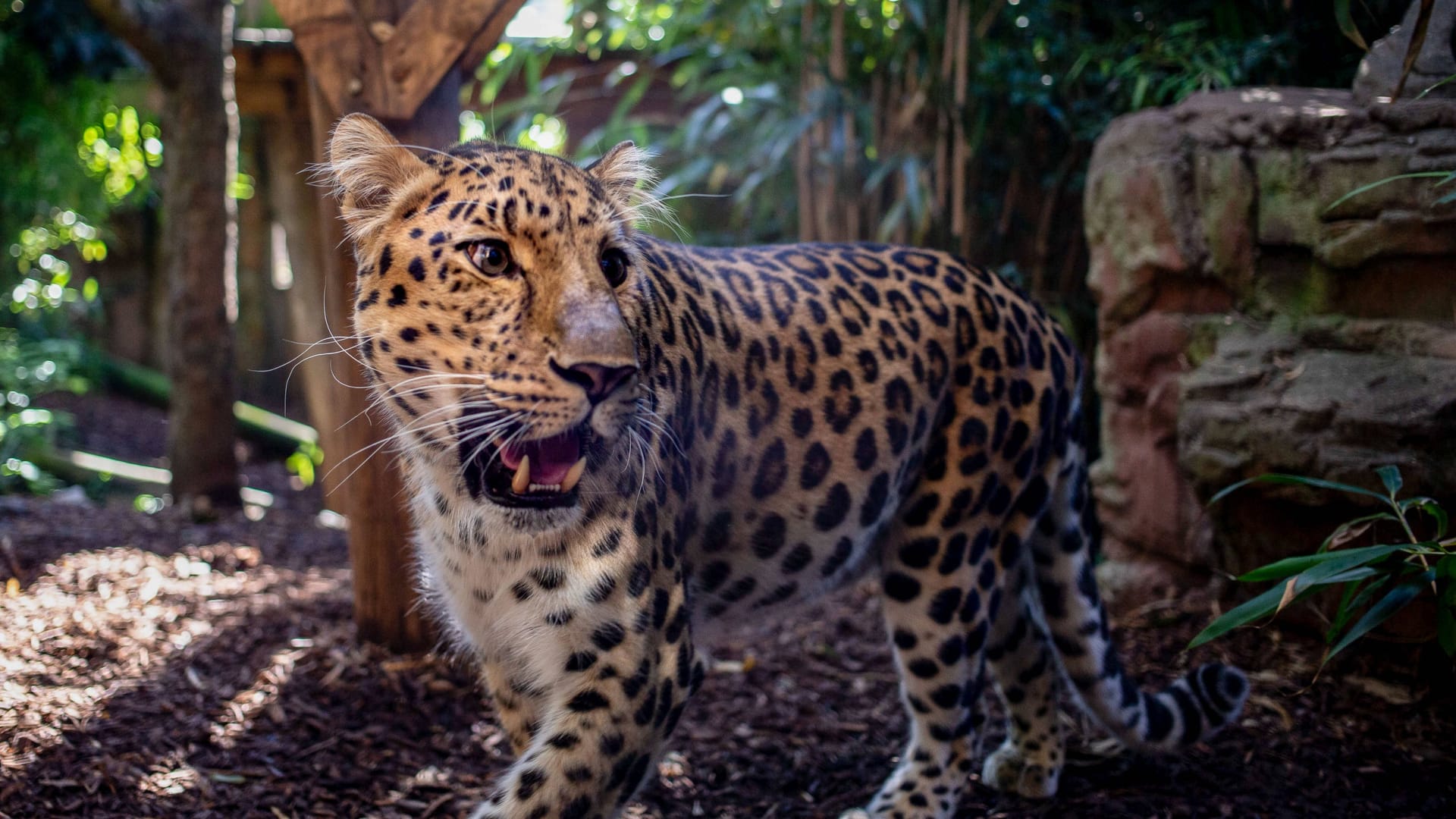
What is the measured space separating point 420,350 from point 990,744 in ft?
10.4

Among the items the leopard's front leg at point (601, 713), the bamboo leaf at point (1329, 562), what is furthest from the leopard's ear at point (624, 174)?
the bamboo leaf at point (1329, 562)

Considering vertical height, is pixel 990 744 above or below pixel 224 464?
below

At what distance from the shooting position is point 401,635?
4.49 m

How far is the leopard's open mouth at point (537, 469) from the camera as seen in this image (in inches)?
100

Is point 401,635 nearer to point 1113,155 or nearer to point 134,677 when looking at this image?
point 134,677

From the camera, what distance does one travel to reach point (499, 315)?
2557mm

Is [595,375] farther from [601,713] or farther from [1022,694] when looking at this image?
[1022,694]

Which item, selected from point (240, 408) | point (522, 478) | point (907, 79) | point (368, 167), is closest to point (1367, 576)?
point (522, 478)

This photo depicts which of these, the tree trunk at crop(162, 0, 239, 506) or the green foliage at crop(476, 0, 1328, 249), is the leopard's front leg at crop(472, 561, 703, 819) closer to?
the green foliage at crop(476, 0, 1328, 249)

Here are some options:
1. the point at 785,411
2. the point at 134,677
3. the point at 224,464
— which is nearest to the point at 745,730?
the point at 785,411

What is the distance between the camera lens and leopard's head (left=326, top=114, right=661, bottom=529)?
2477mm

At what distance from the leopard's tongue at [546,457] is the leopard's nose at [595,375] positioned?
13 centimetres

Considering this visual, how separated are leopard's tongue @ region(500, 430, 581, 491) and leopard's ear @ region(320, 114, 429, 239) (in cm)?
74

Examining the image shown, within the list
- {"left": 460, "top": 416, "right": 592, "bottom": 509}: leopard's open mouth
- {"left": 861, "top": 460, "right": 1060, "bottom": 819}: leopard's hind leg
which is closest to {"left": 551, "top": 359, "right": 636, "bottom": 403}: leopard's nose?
{"left": 460, "top": 416, "right": 592, "bottom": 509}: leopard's open mouth
